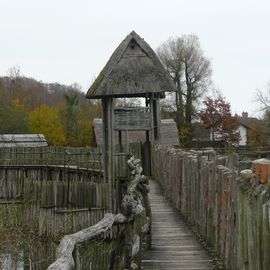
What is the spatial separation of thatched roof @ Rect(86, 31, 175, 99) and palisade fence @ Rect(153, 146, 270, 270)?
3809 millimetres

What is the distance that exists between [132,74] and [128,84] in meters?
0.32

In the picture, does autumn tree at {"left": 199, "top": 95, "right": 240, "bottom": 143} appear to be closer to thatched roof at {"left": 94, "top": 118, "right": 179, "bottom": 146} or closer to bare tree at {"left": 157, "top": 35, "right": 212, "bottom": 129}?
bare tree at {"left": 157, "top": 35, "right": 212, "bottom": 129}

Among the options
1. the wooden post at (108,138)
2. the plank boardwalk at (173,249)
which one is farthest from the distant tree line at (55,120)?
the plank boardwalk at (173,249)

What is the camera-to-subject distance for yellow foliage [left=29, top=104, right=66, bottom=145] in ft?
166

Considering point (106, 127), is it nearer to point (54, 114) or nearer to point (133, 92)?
point (133, 92)

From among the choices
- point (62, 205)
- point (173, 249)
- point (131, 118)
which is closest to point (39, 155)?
point (131, 118)

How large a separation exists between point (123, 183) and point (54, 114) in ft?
126

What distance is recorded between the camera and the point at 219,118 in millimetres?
53250

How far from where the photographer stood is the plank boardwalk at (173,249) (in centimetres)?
800

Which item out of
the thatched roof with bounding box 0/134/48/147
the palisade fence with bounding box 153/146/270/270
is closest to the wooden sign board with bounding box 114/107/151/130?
the palisade fence with bounding box 153/146/270/270

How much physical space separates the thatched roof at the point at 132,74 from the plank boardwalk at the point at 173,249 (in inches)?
184

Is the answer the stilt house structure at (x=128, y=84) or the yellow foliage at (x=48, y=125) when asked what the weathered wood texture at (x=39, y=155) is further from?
the yellow foliage at (x=48, y=125)

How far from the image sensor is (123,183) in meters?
15.2

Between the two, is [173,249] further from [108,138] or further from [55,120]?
[55,120]
